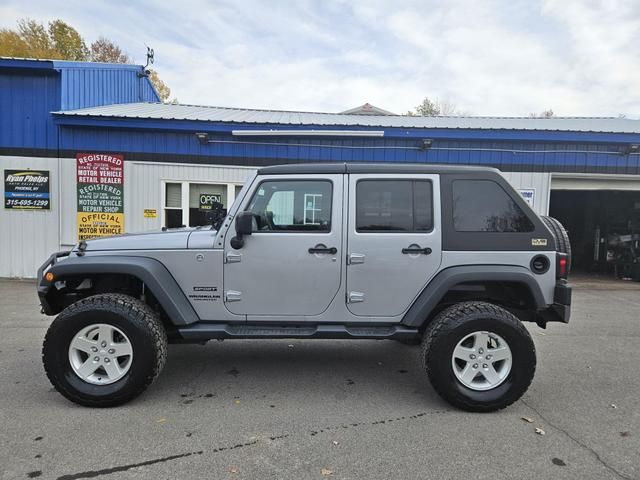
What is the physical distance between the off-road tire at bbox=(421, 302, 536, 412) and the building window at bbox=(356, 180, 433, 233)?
0.89 metres

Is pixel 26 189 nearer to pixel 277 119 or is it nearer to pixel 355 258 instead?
pixel 277 119

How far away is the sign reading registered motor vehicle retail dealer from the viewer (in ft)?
30.5

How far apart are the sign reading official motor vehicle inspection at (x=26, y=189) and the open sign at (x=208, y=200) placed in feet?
11.1

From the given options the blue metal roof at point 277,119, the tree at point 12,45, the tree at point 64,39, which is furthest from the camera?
the tree at point 64,39

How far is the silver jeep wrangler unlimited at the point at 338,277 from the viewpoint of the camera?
3.43m

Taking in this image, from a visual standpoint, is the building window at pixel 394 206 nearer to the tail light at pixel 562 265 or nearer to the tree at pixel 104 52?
the tail light at pixel 562 265

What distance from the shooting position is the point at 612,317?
716 cm

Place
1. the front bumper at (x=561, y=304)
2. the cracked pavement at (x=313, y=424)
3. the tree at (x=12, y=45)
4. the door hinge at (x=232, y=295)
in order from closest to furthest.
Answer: the cracked pavement at (x=313, y=424) → the front bumper at (x=561, y=304) → the door hinge at (x=232, y=295) → the tree at (x=12, y=45)

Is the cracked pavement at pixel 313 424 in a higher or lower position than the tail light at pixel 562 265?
lower

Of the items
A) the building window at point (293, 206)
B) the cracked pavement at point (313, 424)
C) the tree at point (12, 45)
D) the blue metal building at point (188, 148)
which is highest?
the tree at point (12, 45)

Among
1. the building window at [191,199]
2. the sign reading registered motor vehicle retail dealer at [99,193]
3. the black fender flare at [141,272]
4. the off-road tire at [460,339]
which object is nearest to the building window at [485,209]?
the off-road tire at [460,339]

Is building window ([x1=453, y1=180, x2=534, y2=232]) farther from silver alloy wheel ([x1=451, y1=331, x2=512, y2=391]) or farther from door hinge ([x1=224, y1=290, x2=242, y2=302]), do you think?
door hinge ([x1=224, y1=290, x2=242, y2=302])

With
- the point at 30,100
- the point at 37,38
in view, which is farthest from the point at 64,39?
the point at 30,100

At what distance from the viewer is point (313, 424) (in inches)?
127
